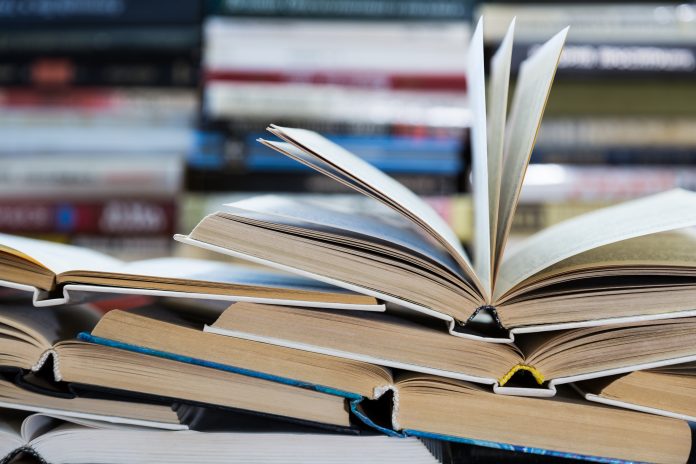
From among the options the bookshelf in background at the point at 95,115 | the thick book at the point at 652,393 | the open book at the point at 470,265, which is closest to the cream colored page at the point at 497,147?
the open book at the point at 470,265

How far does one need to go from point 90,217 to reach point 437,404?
26.9 inches

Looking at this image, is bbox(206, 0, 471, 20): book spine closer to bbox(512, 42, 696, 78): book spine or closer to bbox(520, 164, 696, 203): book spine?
bbox(512, 42, 696, 78): book spine

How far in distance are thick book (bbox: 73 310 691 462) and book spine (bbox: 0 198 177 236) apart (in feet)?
1.72

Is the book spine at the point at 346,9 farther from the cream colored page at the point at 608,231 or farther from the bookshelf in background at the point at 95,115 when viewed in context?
the cream colored page at the point at 608,231

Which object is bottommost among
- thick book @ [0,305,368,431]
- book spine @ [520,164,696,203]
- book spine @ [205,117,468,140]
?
thick book @ [0,305,368,431]

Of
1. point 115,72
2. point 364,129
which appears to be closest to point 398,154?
point 364,129

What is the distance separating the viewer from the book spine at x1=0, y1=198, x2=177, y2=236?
0.93 m

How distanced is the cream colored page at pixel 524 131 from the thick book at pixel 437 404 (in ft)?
0.32

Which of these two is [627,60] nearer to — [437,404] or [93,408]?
[437,404]

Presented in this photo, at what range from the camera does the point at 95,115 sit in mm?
963

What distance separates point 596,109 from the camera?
0.96 metres

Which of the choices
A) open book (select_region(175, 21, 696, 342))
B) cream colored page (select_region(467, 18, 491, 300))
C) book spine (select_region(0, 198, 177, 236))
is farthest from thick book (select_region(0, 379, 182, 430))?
book spine (select_region(0, 198, 177, 236))

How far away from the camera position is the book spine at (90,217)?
3.06 feet

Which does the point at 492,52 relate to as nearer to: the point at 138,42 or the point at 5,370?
the point at 138,42
